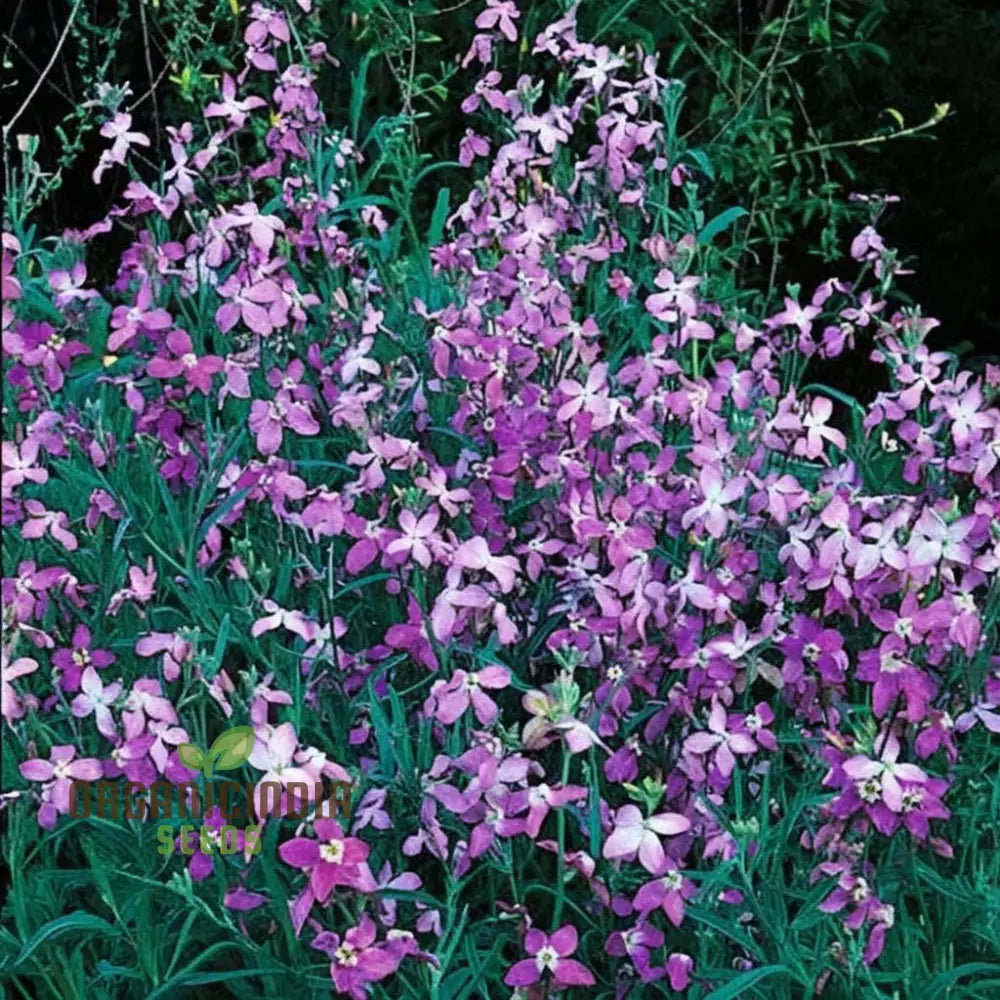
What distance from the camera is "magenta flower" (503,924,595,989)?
159 centimetres

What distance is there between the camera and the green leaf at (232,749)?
5.34 ft

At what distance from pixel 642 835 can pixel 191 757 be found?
16.5 inches

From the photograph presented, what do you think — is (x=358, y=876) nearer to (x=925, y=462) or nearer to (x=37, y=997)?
(x=37, y=997)

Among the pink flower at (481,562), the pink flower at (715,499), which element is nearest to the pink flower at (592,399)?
the pink flower at (715,499)

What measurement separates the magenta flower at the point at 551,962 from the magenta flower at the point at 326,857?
21 centimetres

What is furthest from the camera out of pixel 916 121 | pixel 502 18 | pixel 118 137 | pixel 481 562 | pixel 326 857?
pixel 916 121

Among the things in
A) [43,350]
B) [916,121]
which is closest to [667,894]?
[43,350]

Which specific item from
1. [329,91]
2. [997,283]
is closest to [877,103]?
[997,283]

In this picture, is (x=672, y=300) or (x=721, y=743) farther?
(x=672, y=300)

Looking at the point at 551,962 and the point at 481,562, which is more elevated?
the point at 481,562

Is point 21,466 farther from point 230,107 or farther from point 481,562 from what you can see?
point 230,107

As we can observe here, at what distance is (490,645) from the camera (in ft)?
5.81

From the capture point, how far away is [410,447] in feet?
5.92

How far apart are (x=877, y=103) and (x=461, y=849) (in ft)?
10.1
